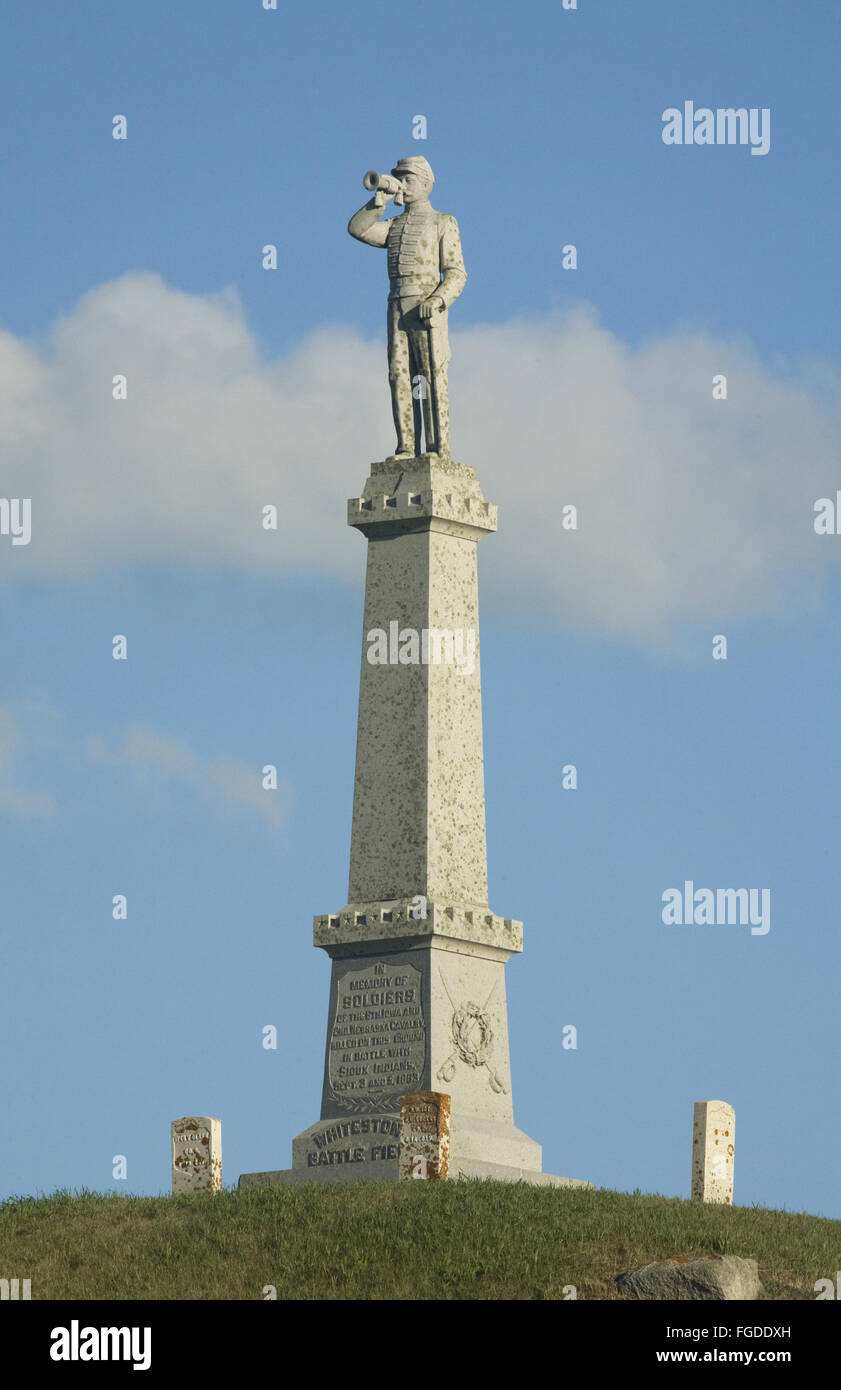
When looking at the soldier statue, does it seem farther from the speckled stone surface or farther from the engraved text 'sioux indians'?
the speckled stone surface

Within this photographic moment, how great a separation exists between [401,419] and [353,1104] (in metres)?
8.07

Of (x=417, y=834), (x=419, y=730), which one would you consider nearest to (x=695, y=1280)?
(x=417, y=834)

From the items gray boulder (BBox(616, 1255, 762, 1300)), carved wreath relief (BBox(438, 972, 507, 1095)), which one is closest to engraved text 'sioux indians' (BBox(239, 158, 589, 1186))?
carved wreath relief (BBox(438, 972, 507, 1095))

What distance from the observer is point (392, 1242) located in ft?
93.7

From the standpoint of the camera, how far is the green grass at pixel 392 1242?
2775 cm

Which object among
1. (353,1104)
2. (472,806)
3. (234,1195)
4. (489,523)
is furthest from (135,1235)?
(489,523)

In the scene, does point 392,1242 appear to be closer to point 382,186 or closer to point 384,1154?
point 384,1154

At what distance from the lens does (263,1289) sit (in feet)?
90.8

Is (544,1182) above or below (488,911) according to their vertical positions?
below

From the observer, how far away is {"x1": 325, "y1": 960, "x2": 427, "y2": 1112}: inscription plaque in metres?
33.1

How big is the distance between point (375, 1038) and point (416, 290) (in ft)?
28.9

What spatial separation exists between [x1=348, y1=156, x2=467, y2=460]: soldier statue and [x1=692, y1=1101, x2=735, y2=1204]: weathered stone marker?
8476mm

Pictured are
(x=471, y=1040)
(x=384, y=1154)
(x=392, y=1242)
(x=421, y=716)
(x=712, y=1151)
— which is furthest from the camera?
(x=421, y=716)
